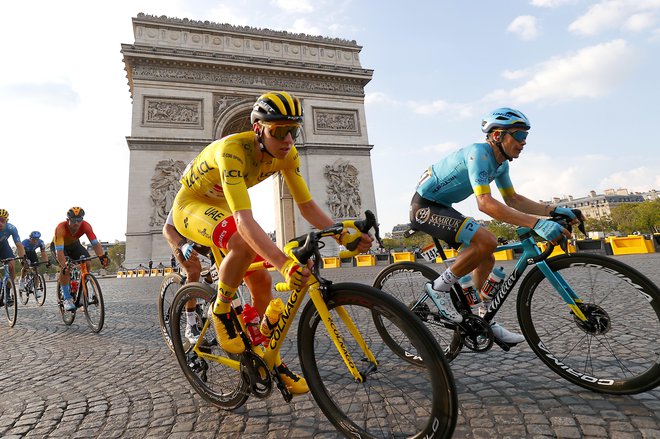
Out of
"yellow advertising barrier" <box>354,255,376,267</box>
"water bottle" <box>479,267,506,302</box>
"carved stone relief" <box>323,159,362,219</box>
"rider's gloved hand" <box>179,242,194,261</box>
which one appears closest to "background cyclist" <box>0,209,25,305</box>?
"rider's gloved hand" <box>179,242,194,261</box>

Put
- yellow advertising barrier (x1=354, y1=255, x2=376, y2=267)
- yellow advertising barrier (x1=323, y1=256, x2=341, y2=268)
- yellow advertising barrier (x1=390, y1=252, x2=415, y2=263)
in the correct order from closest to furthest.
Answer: yellow advertising barrier (x1=390, y1=252, x2=415, y2=263) → yellow advertising barrier (x1=354, y1=255, x2=376, y2=267) → yellow advertising barrier (x1=323, y1=256, x2=341, y2=268)

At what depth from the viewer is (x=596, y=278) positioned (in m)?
2.04

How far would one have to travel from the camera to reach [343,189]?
23219mm

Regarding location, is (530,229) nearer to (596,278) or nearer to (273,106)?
(596,278)

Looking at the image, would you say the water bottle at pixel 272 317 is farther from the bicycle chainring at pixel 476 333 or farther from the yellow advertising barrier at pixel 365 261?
the yellow advertising barrier at pixel 365 261

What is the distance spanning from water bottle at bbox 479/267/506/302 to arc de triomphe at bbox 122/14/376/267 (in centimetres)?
1947

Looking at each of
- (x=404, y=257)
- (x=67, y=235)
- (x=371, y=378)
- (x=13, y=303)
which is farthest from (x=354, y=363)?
(x=404, y=257)

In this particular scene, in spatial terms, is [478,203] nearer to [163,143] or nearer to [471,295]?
[471,295]

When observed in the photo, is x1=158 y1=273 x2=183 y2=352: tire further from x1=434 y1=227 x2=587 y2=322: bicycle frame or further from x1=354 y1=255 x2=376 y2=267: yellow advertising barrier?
x1=354 y1=255 x2=376 y2=267: yellow advertising barrier

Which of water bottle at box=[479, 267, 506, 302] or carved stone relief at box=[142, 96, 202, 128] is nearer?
water bottle at box=[479, 267, 506, 302]

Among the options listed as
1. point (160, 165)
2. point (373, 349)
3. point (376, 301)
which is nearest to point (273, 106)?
point (376, 301)

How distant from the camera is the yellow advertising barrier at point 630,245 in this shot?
1361cm

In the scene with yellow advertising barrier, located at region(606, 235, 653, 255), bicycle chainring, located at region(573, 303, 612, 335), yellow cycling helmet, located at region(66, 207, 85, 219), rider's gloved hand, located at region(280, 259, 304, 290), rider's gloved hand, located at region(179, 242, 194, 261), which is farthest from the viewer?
yellow advertising barrier, located at region(606, 235, 653, 255)

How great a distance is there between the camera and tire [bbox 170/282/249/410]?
1.97m
